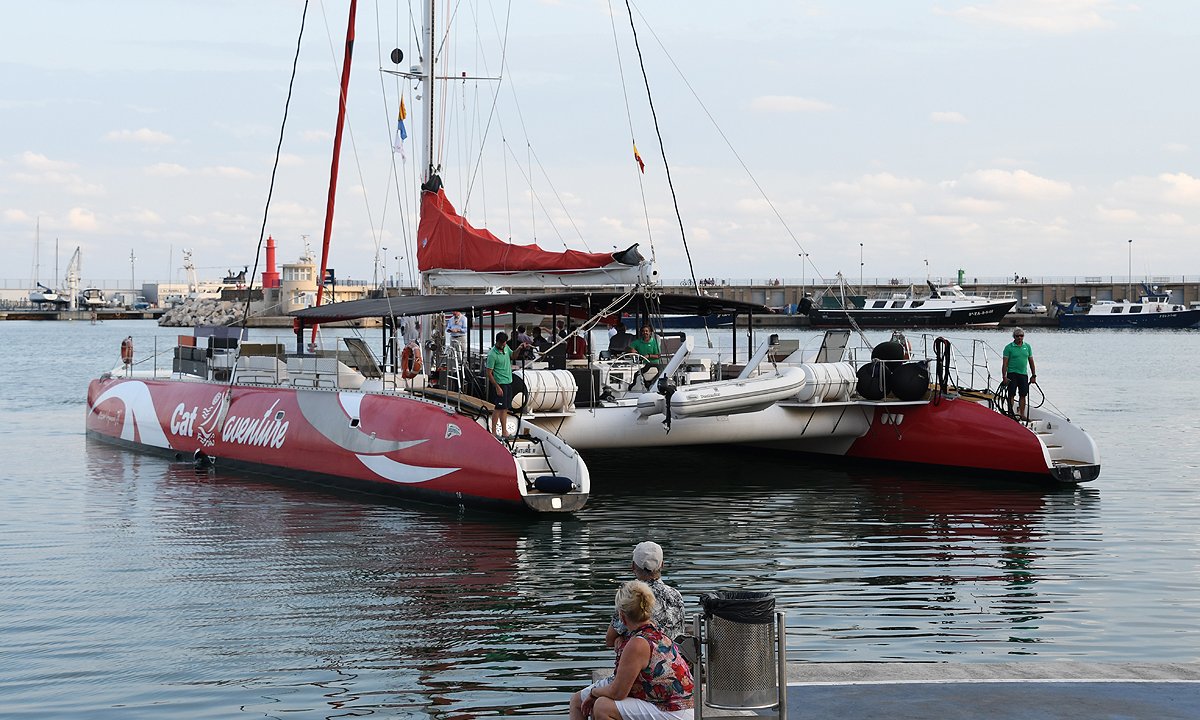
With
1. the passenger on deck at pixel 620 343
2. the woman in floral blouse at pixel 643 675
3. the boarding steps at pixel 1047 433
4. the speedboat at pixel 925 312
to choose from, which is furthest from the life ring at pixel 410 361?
the speedboat at pixel 925 312

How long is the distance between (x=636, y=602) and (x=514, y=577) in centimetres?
635

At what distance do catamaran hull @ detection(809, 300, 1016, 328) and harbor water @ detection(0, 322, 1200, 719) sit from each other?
222ft

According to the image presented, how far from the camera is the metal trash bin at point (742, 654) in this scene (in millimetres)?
6402

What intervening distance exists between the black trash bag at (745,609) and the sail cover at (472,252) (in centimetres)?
1250

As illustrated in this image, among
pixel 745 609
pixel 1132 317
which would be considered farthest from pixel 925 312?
pixel 745 609

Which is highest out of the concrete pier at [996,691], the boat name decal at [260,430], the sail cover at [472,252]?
the sail cover at [472,252]

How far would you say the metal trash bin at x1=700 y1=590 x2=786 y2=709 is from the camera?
640 cm

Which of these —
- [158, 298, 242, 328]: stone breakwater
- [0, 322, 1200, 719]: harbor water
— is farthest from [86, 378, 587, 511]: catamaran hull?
[158, 298, 242, 328]: stone breakwater

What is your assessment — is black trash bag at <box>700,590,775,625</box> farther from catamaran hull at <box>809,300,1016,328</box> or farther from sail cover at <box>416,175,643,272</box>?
catamaran hull at <box>809,300,1016,328</box>

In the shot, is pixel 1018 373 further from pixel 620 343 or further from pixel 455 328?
pixel 455 328

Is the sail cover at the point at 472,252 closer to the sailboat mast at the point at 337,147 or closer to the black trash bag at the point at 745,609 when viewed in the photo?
the sailboat mast at the point at 337,147

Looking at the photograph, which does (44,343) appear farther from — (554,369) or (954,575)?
(954,575)

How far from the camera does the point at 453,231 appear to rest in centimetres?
2078

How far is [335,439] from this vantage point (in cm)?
1816
